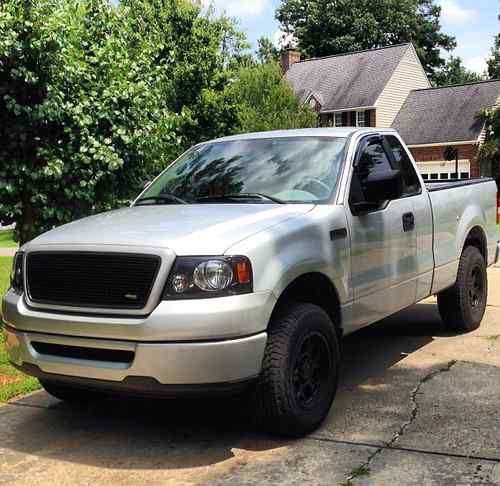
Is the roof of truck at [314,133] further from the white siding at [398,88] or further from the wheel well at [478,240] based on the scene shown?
the white siding at [398,88]

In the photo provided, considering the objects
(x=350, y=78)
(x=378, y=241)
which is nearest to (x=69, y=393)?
(x=378, y=241)

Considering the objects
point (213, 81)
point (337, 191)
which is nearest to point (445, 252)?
point (337, 191)

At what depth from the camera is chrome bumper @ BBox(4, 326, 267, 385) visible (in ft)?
12.2

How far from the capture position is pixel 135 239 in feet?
13.0

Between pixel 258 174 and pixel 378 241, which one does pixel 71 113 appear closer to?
pixel 258 174

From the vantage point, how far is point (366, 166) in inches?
213

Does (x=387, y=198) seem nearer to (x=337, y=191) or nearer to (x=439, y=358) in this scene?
(x=337, y=191)

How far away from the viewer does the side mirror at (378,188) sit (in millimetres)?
4910

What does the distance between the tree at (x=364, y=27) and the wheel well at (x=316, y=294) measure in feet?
198

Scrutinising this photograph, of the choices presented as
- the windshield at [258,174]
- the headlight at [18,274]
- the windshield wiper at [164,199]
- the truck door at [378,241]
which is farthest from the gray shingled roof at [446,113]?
the headlight at [18,274]

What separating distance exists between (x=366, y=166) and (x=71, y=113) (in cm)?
337

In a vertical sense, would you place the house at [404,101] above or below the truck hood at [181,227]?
above

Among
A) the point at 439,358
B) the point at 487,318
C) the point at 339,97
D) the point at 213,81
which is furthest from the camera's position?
the point at 339,97

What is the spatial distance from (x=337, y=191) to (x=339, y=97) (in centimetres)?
4019
